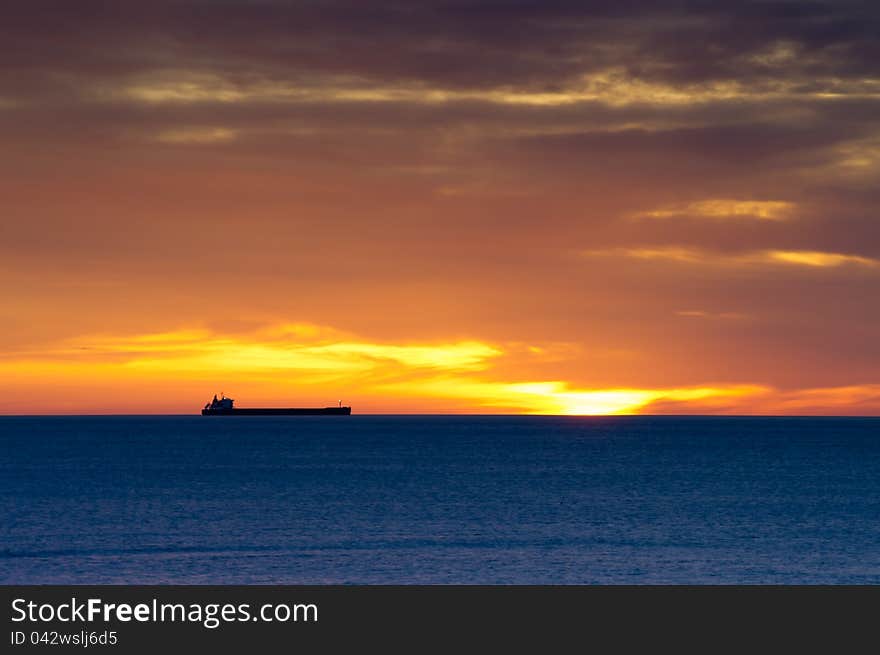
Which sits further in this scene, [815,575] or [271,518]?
[271,518]

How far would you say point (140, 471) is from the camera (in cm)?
13988

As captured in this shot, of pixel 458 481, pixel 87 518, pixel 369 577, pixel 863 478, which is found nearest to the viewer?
pixel 369 577

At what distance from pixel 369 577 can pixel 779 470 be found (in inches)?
4285

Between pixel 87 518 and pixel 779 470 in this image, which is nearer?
pixel 87 518

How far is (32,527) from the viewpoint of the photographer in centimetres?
7881

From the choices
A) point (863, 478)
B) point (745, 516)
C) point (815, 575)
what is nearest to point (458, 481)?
point (745, 516)
